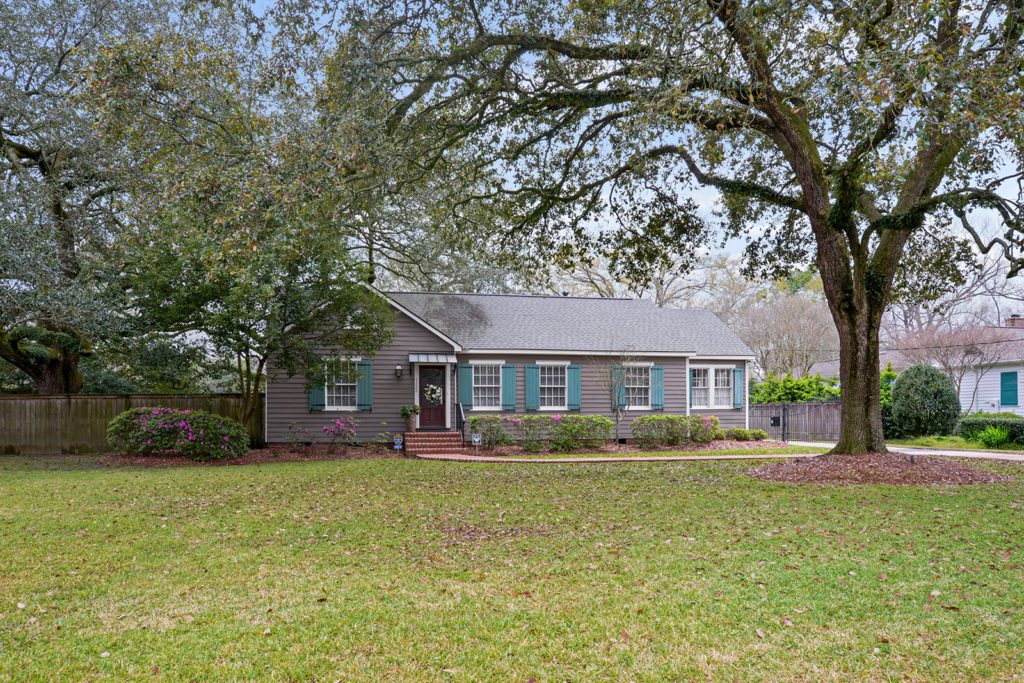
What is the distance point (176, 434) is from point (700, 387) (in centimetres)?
1471

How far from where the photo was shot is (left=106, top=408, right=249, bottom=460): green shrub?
15359mm

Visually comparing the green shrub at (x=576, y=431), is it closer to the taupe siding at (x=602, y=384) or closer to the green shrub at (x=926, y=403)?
the taupe siding at (x=602, y=384)

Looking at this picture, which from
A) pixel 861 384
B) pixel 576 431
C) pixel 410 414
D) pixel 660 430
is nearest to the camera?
pixel 861 384

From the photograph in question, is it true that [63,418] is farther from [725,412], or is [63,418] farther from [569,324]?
[725,412]

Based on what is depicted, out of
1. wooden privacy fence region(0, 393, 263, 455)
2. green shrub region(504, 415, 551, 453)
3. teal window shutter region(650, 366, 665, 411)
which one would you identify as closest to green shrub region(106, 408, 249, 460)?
wooden privacy fence region(0, 393, 263, 455)

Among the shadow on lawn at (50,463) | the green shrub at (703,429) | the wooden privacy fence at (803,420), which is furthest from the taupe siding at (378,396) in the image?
the wooden privacy fence at (803,420)

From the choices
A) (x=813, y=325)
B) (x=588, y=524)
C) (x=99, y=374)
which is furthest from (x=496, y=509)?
(x=813, y=325)

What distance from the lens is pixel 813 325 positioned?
34562mm

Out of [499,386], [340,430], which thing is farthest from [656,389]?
[340,430]

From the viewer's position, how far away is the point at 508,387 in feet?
65.2

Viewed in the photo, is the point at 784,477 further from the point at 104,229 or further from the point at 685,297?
the point at 685,297

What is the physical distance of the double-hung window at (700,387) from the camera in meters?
21.6

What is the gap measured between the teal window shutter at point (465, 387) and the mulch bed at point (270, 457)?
2.58 meters

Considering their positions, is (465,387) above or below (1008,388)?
above
